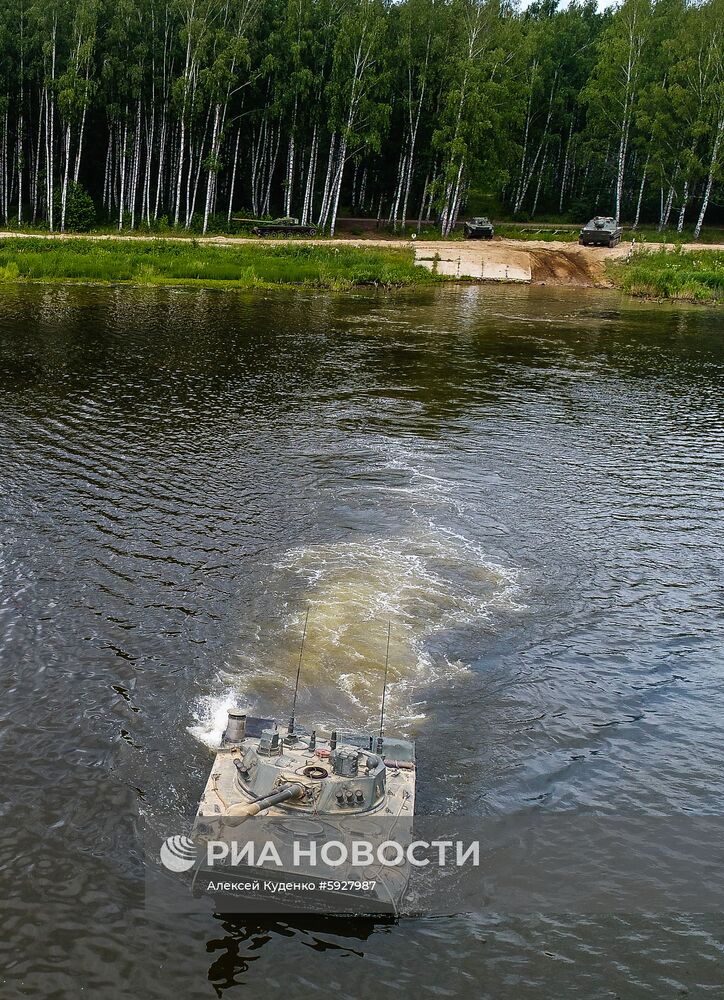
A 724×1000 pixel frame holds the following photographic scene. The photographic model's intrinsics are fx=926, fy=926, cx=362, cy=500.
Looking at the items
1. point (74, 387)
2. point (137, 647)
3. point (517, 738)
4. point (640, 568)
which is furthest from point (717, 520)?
point (74, 387)

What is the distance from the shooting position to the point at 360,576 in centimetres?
1903

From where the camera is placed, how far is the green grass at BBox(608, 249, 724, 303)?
2416 inches

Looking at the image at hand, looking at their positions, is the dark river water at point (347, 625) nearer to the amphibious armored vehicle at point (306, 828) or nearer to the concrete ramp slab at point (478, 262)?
the amphibious armored vehicle at point (306, 828)

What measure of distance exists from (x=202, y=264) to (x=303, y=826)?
1998 inches

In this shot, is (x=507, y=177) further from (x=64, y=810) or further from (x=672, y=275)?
(x=64, y=810)

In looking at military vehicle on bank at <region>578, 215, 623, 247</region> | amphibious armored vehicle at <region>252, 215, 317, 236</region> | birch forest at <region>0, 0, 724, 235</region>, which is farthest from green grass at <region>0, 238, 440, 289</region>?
military vehicle on bank at <region>578, 215, 623, 247</region>

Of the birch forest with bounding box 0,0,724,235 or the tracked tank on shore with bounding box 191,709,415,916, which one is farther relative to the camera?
the birch forest with bounding box 0,0,724,235

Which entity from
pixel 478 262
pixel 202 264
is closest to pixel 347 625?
Answer: pixel 202 264

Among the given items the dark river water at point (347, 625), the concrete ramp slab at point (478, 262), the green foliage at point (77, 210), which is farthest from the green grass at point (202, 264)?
the dark river water at point (347, 625)

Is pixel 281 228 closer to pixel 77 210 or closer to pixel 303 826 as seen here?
pixel 77 210

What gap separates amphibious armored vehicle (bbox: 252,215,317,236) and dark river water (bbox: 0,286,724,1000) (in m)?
36.1

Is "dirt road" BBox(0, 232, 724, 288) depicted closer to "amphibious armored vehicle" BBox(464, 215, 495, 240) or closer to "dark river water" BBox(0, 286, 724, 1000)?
"amphibious armored vehicle" BBox(464, 215, 495, 240)

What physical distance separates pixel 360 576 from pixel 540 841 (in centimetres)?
783

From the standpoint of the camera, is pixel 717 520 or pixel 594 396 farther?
pixel 594 396
